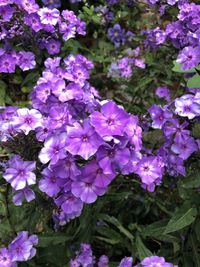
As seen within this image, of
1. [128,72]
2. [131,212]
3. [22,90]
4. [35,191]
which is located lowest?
[22,90]

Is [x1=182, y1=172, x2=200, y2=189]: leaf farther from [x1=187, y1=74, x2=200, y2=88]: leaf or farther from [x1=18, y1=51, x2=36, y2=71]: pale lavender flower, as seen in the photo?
[x1=18, y1=51, x2=36, y2=71]: pale lavender flower

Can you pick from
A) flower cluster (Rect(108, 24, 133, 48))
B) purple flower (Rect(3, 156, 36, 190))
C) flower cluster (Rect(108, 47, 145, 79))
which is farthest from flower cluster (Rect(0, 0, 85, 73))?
purple flower (Rect(3, 156, 36, 190))

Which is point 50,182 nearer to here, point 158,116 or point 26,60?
point 158,116

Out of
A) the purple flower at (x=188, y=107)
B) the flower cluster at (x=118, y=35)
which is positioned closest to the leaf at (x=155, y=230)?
the purple flower at (x=188, y=107)

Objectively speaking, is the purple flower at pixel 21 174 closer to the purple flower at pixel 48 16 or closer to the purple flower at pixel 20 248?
the purple flower at pixel 20 248

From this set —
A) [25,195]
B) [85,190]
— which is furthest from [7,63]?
[85,190]

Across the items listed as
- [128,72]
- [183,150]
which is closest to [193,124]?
[183,150]

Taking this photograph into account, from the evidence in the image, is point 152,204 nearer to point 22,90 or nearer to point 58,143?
point 58,143
